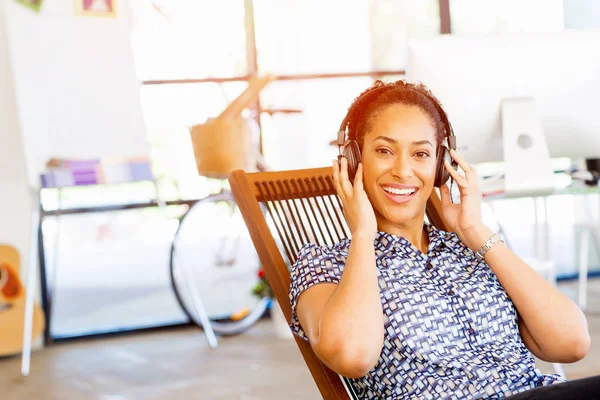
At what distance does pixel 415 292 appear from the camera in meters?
1.26

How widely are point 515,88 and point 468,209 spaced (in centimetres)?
77

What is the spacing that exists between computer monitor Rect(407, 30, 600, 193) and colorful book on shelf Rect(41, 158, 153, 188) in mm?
1566

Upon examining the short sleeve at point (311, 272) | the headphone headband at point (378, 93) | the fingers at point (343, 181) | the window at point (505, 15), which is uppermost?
the window at point (505, 15)

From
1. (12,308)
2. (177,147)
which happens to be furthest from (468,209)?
(177,147)

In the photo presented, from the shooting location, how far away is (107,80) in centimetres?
313

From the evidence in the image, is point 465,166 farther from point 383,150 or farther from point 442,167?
point 383,150

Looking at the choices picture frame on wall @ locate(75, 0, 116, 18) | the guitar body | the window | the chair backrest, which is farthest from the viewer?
the window

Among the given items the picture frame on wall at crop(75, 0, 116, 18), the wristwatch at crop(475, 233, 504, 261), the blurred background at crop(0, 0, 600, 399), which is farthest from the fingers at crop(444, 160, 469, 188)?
the picture frame on wall at crop(75, 0, 116, 18)

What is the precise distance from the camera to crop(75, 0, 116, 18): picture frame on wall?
3068mm

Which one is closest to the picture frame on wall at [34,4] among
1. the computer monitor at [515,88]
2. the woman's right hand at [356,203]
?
the computer monitor at [515,88]

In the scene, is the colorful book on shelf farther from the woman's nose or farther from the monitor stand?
the woman's nose

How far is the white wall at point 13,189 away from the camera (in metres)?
3.59

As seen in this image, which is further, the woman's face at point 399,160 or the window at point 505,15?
the window at point 505,15

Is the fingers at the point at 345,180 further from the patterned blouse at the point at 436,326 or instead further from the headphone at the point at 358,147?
the patterned blouse at the point at 436,326
